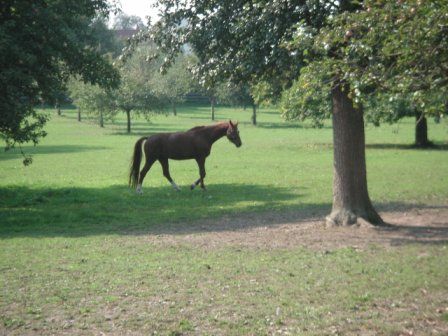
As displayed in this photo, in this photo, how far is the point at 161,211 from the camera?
17047 millimetres

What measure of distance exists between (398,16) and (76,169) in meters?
24.5

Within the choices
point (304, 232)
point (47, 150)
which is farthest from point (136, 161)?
point (47, 150)

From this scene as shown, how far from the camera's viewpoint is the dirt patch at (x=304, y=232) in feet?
38.8

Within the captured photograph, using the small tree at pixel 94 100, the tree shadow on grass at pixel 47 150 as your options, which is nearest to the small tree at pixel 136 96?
the small tree at pixel 94 100

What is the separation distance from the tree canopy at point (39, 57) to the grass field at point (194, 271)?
3076mm

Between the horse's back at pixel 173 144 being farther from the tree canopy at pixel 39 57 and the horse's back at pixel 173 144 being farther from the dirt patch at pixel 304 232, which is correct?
the dirt patch at pixel 304 232

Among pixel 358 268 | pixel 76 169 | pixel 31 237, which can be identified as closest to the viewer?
pixel 358 268

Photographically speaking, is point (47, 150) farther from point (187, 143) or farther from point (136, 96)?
point (187, 143)

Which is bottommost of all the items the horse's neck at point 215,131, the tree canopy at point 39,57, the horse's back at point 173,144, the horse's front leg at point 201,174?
the horse's front leg at point 201,174

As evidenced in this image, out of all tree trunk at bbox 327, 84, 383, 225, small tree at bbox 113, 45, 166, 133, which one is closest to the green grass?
tree trunk at bbox 327, 84, 383, 225

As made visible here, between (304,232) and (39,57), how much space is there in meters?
9.43

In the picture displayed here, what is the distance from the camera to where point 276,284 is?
8.70m

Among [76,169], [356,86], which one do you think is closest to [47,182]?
[76,169]

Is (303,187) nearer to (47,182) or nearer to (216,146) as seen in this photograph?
(47,182)
